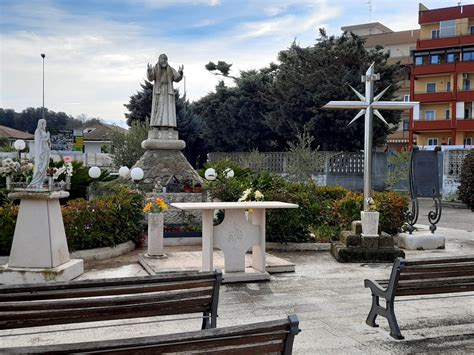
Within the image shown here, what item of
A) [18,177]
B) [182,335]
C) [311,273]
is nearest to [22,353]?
[182,335]

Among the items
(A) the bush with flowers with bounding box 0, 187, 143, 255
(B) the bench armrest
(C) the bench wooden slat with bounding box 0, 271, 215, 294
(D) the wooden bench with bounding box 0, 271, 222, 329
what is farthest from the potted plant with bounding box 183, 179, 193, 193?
(C) the bench wooden slat with bounding box 0, 271, 215, 294

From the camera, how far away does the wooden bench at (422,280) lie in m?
5.18

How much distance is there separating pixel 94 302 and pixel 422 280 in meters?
3.23

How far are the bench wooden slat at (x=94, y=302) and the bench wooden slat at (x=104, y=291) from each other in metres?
0.07

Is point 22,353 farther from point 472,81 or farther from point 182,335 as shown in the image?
point 472,81

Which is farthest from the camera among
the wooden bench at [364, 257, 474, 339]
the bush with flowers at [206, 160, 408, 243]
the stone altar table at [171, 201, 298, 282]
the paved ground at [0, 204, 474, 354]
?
the bush with flowers at [206, 160, 408, 243]

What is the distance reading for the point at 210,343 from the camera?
2.79m

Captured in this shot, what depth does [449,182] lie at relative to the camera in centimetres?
2920

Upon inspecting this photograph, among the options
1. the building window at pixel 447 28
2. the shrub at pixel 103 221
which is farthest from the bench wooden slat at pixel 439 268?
the building window at pixel 447 28

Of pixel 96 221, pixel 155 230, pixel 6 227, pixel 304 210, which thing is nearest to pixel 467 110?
pixel 304 210

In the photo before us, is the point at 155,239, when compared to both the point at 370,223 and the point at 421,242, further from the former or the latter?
the point at 421,242

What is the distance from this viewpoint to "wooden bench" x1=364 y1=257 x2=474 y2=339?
5.18 m

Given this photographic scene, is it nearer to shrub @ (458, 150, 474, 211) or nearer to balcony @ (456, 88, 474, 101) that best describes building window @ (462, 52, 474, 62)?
balcony @ (456, 88, 474, 101)

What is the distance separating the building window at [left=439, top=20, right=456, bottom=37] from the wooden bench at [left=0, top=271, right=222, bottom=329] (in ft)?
149
